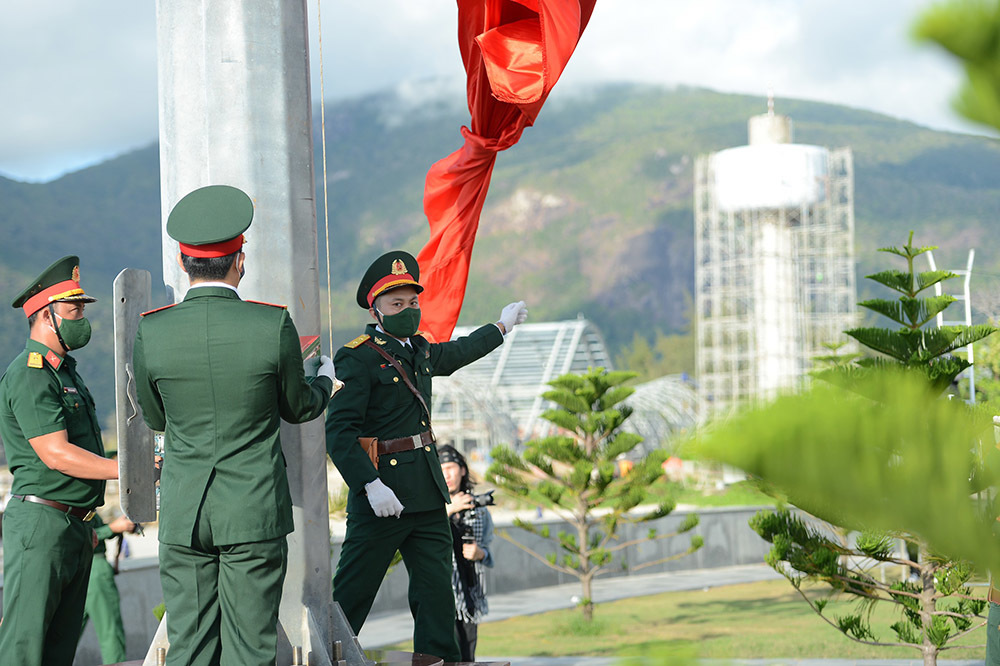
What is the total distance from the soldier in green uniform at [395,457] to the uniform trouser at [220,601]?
3.80 ft

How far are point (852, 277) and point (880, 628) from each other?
50408mm

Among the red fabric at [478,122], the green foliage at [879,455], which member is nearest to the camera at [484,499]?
the red fabric at [478,122]

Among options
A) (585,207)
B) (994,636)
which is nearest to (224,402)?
(994,636)

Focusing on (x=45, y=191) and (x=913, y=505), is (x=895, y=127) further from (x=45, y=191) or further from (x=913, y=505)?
(x=913, y=505)

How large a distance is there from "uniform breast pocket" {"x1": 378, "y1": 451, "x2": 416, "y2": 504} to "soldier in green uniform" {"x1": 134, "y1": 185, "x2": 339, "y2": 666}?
1.31m

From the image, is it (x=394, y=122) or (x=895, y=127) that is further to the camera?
(x=394, y=122)

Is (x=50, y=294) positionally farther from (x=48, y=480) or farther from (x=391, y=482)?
(x=391, y=482)

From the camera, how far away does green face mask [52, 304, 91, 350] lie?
439 cm

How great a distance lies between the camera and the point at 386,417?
15.2ft

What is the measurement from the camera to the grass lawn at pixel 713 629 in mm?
9195

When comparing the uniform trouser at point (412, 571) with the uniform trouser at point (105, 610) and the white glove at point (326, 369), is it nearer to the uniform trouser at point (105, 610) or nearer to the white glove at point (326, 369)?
the white glove at point (326, 369)

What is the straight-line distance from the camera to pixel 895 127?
147000 mm

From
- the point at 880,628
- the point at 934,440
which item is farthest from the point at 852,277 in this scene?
the point at 934,440

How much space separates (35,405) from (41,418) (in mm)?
50
